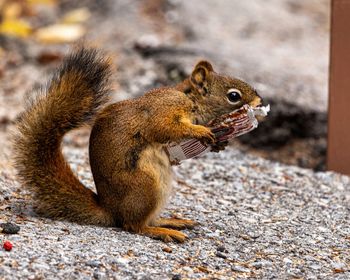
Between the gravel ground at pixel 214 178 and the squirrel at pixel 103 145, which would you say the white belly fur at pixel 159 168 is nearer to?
the squirrel at pixel 103 145

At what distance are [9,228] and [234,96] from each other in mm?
1066

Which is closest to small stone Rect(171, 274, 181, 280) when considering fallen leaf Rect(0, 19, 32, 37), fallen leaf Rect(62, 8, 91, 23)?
fallen leaf Rect(0, 19, 32, 37)

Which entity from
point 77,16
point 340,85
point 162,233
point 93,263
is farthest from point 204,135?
point 77,16

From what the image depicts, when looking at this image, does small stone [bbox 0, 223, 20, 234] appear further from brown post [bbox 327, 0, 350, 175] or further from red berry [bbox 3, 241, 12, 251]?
brown post [bbox 327, 0, 350, 175]

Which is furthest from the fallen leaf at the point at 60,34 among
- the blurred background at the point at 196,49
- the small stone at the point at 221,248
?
the small stone at the point at 221,248

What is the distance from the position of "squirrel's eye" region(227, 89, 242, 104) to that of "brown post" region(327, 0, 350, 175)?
→ 4.71ft

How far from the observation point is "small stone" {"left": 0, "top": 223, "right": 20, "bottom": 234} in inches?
115

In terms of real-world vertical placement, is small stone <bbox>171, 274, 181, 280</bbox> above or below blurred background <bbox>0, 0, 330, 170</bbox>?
below

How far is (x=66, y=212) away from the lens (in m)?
3.17

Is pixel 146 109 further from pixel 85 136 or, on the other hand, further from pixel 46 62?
pixel 46 62

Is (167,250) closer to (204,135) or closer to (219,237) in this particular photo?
(219,237)

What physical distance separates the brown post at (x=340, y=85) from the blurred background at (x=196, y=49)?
0.82 metres

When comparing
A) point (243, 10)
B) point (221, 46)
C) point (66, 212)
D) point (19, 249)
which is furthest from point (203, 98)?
point (243, 10)

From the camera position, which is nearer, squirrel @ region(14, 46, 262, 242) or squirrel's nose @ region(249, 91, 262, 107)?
squirrel @ region(14, 46, 262, 242)
